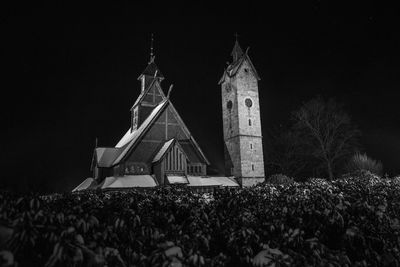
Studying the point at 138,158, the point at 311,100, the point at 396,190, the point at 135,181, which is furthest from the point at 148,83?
the point at 396,190

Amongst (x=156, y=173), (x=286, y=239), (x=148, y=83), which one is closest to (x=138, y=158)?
(x=156, y=173)

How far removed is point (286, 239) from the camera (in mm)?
4734

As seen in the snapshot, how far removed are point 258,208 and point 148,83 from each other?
28169 millimetres

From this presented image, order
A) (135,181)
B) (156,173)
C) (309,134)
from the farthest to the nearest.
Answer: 1. (309,134)
2. (156,173)
3. (135,181)

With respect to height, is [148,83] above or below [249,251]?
above

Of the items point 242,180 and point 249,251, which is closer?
point 249,251

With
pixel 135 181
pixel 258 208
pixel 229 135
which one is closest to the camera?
pixel 258 208

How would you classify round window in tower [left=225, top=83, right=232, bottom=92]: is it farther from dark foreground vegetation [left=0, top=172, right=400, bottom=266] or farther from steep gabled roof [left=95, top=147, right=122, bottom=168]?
dark foreground vegetation [left=0, top=172, right=400, bottom=266]

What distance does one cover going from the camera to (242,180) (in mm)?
31797

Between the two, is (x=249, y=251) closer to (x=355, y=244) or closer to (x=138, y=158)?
(x=355, y=244)

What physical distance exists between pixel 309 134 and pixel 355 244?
35354 mm

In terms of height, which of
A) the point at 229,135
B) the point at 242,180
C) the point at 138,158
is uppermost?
the point at 229,135

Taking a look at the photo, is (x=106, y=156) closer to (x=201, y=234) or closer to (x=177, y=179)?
(x=177, y=179)

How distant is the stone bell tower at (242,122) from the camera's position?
32250 mm
